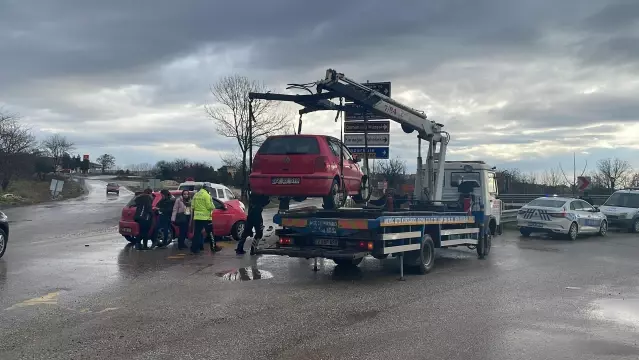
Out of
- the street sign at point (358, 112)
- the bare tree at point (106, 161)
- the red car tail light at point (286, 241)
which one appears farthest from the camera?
the bare tree at point (106, 161)

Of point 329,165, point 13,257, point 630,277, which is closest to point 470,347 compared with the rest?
point 329,165

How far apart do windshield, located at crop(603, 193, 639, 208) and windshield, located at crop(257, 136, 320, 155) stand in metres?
18.8

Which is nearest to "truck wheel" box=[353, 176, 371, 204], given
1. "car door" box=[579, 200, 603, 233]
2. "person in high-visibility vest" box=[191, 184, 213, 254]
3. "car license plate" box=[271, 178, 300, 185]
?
"car license plate" box=[271, 178, 300, 185]

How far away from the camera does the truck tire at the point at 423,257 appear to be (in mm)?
11062

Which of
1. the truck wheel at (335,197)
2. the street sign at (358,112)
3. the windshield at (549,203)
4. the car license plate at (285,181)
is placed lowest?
the windshield at (549,203)

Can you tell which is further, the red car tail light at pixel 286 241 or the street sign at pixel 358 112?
the street sign at pixel 358 112

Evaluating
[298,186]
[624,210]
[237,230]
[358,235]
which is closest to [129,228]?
[237,230]

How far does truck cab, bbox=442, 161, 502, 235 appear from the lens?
15.1 metres

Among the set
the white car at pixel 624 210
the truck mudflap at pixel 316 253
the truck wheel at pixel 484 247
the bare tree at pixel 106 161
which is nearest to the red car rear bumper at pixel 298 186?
the truck mudflap at pixel 316 253

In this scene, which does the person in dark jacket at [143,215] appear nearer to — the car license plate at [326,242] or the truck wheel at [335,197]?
the truck wheel at [335,197]

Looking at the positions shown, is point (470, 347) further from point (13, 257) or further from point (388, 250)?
A: point (13, 257)

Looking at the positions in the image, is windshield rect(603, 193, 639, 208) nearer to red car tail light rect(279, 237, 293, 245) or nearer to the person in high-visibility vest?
the person in high-visibility vest

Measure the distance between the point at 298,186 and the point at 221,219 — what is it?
22.1ft

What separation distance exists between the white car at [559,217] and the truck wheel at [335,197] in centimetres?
1100
